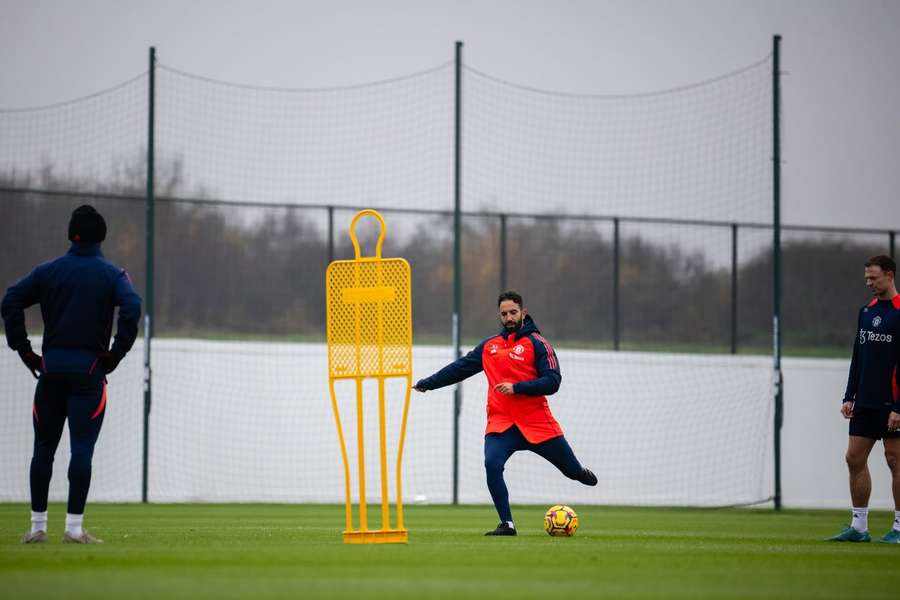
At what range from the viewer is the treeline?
18.0 meters

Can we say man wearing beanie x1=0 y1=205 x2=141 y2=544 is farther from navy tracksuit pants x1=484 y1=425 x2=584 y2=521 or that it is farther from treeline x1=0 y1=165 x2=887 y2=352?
treeline x1=0 y1=165 x2=887 y2=352

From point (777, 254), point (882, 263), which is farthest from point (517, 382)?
point (777, 254)

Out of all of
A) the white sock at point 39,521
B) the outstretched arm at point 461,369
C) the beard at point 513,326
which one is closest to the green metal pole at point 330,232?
the outstretched arm at point 461,369

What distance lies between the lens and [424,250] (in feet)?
64.4

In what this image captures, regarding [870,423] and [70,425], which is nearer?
[70,425]

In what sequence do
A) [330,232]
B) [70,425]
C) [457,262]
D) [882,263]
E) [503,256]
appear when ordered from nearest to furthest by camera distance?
1. [70,425]
2. [882,263]
3. [457,262]
4. [330,232]
5. [503,256]

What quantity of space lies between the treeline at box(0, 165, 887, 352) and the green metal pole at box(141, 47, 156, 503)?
2.49ft

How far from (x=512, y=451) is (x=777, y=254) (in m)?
8.05

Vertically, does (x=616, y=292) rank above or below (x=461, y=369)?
above

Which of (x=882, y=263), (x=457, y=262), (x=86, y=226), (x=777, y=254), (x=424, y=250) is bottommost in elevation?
(x=882, y=263)

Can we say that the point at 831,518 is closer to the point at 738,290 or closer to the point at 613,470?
the point at 613,470

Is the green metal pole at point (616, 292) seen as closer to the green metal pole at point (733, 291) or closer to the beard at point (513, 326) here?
the green metal pole at point (733, 291)

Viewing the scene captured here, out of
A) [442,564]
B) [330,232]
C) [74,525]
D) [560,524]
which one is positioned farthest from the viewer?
[330,232]

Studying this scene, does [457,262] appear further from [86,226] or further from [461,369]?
[86,226]
